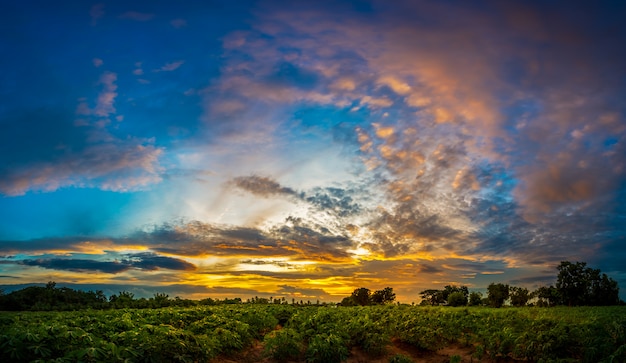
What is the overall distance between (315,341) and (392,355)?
6.63 m

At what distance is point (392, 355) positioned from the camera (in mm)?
21594

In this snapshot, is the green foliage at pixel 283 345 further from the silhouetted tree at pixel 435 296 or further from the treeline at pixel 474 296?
the silhouetted tree at pixel 435 296

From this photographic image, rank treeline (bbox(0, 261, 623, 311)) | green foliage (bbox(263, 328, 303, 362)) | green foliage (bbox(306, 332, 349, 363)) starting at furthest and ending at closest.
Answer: treeline (bbox(0, 261, 623, 311)) < green foliage (bbox(263, 328, 303, 362)) < green foliage (bbox(306, 332, 349, 363))

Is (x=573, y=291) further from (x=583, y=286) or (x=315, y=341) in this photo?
(x=315, y=341)

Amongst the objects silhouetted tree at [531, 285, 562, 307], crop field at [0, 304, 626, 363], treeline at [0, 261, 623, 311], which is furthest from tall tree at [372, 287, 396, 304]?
crop field at [0, 304, 626, 363]

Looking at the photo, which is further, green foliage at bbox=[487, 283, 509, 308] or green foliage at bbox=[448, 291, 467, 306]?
green foliage at bbox=[448, 291, 467, 306]

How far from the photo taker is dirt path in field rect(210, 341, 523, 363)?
18719mm

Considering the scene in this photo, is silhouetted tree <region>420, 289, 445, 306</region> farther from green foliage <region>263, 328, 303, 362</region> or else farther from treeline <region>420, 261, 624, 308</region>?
green foliage <region>263, 328, 303, 362</region>

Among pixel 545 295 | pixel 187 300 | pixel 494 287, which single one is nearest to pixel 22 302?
pixel 187 300

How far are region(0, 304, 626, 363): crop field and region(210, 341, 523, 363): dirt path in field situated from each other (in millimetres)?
57

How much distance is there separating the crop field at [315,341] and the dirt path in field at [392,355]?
0.06 metres

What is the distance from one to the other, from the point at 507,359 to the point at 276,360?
10.8 meters

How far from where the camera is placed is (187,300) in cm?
6556

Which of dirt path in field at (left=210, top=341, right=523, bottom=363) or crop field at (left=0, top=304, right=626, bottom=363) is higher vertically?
crop field at (left=0, top=304, right=626, bottom=363)
